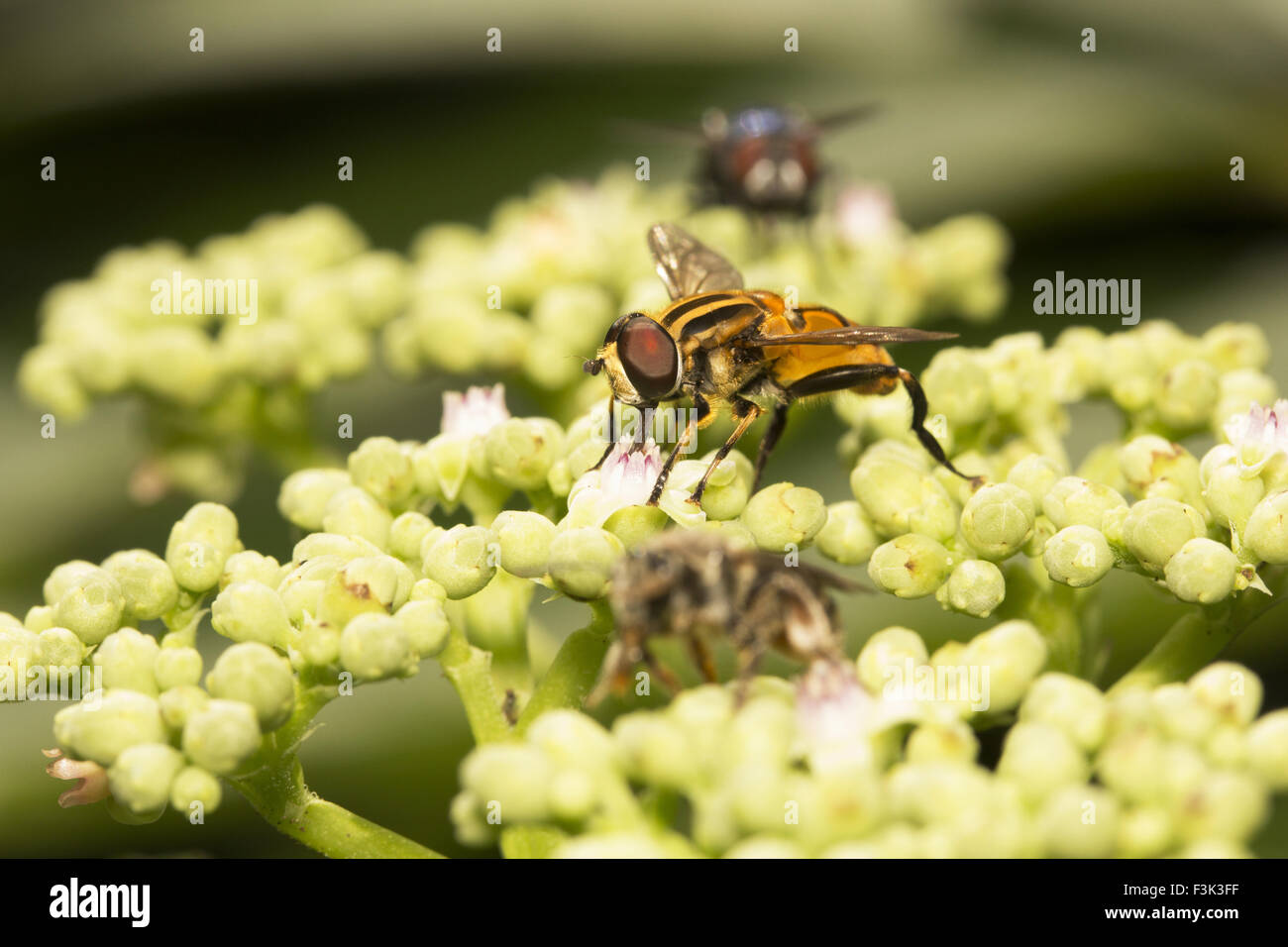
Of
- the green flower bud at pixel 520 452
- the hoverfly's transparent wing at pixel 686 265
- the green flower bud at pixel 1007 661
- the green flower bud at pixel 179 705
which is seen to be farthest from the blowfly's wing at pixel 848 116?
the green flower bud at pixel 179 705

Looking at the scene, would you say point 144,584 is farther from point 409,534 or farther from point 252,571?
point 409,534

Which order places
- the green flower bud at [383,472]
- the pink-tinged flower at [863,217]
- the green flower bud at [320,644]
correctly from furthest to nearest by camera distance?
1. the pink-tinged flower at [863,217]
2. the green flower bud at [383,472]
3. the green flower bud at [320,644]

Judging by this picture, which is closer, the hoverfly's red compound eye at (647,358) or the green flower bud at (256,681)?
the green flower bud at (256,681)

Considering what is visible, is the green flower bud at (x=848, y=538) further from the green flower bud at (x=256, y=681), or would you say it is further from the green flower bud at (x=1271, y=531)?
the green flower bud at (x=256, y=681)

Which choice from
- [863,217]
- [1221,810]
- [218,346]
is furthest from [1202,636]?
[218,346]

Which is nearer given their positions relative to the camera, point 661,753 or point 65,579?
point 661,753

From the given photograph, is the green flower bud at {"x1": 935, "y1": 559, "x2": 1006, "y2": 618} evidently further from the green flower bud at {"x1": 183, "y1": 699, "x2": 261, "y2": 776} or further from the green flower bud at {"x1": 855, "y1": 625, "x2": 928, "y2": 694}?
the green flower bud at {"x1": 183, "y1": 699, "x2": 261, "y2": 776}

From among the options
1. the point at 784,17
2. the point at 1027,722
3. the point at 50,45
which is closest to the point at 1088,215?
the point at 784,17
